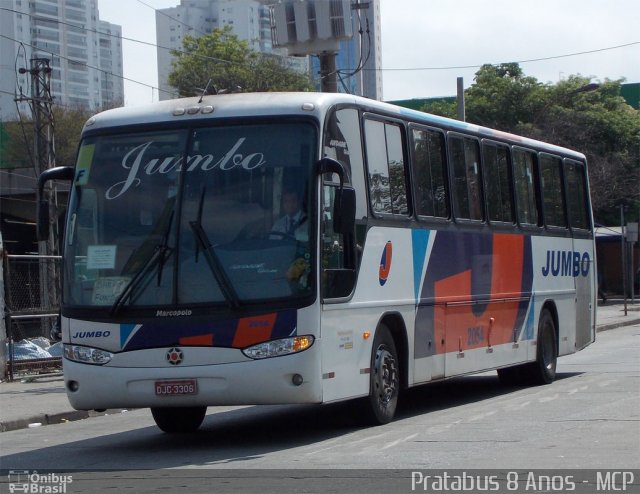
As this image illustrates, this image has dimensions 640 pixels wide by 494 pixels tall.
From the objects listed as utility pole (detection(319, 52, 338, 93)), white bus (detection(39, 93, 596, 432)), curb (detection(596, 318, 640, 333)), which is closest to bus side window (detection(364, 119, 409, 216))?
white bus (detection(39, 93, 596, 432))

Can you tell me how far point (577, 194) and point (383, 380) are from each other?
8.02 meters

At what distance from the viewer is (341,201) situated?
35.3 feet

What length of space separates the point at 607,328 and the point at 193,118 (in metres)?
22.5

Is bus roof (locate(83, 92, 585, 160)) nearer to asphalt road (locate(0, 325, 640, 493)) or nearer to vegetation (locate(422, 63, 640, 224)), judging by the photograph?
asphalt road (locate(0, 325, 640, 493))

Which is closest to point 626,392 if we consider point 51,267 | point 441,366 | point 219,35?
point 441,366

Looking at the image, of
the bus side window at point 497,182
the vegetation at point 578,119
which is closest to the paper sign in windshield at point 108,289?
the bus side window at point 497,182

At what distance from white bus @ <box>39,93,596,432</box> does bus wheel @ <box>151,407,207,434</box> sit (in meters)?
0.02

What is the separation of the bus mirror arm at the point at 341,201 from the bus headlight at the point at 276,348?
1094mm

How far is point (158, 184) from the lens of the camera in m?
11.1

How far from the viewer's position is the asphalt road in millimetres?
9078

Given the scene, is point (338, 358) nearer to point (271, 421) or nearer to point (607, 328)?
point (271, 421)

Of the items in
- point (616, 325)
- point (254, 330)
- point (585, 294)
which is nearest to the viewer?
point (254, 330)

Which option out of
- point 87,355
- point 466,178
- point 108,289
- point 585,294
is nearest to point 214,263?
point 108,289

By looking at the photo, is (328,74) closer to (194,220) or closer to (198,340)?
(194,220)
